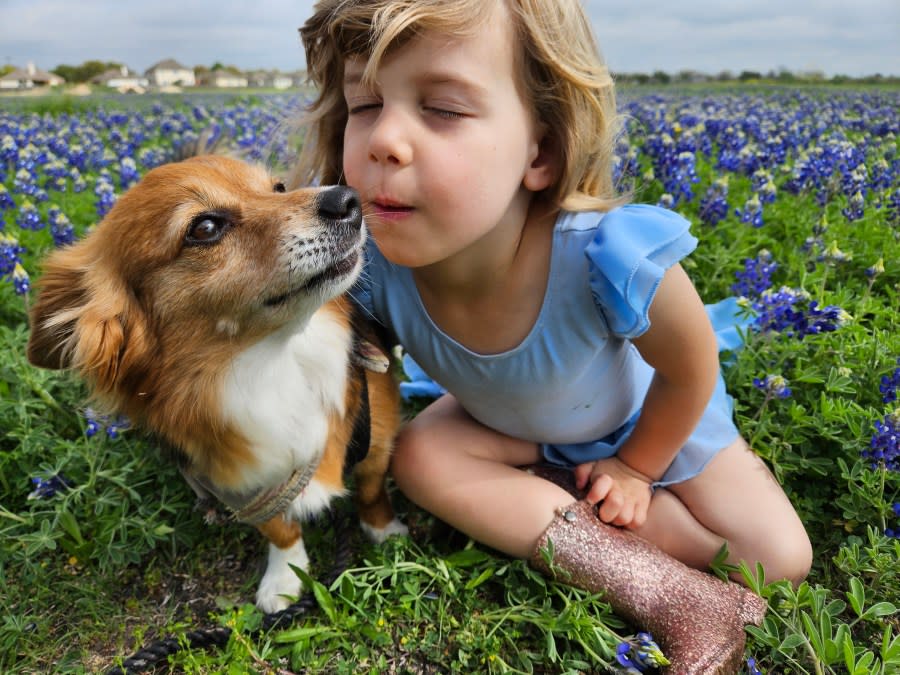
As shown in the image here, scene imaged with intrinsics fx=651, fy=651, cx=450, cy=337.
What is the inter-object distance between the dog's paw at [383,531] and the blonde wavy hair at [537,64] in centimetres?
118

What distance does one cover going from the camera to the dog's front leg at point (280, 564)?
1945mm

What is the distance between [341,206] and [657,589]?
4.28 feet

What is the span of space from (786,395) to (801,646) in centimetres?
73

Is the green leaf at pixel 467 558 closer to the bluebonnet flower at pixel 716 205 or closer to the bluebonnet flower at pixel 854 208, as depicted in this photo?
the bluebonnet flower at pixel 716 205

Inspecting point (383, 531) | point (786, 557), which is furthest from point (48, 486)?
point (786, 557)

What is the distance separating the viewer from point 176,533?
6.97 feet

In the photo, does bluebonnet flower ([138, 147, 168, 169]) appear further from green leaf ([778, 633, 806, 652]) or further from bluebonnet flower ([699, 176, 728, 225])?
green leaf ([778, 633, 806, 652])

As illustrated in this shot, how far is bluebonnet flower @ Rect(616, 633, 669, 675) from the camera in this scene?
1591 mm

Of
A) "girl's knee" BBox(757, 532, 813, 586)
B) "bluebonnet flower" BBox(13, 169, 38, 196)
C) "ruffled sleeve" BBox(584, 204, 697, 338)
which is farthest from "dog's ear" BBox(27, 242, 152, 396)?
"bluebonnet flower" BBox(13, 169, 38, 196)

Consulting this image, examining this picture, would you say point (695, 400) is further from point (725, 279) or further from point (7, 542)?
point (7, 542)

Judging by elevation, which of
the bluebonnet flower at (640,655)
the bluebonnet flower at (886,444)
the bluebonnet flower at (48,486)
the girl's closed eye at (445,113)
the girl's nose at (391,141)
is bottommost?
the bluebonnet flower at (48,486)

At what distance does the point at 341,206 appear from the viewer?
1462 mm

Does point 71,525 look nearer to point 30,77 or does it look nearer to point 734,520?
point 734,520

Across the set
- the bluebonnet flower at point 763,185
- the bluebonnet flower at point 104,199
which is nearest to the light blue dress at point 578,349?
the bluebonnet flower at point 763,185
